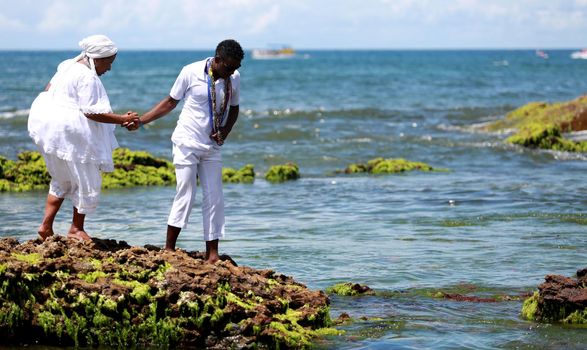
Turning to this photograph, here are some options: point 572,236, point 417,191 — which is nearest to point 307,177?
point 417,191

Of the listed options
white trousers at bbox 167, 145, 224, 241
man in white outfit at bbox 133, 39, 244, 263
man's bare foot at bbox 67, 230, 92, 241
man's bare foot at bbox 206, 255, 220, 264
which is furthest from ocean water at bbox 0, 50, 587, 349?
man's bare foot at bbox 67, 230, 92, 241

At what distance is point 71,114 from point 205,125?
3.52 feet

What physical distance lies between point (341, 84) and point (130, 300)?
59.6 metres

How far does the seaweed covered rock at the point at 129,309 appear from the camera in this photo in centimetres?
674

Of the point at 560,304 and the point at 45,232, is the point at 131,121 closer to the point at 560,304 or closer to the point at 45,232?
the point at 45,232

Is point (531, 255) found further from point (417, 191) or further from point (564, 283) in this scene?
point (417, 191)

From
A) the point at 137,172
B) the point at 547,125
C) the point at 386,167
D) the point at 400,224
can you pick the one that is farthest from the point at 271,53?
the point at 400,224

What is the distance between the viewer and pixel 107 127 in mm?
8008

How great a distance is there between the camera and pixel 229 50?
7.70 meters

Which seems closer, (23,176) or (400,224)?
(400,224)

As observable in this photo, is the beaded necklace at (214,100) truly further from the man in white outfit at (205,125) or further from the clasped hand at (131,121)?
the clasped hand at (131,121)

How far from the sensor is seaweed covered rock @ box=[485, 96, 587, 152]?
22297 mm

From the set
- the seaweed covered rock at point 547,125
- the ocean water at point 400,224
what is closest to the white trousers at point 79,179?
the ocean water at point 400,224

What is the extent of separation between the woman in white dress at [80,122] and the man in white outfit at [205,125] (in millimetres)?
423
